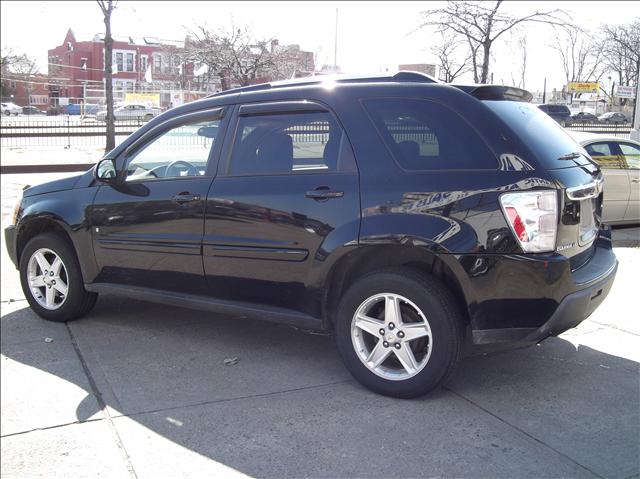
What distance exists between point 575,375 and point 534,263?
1.18m

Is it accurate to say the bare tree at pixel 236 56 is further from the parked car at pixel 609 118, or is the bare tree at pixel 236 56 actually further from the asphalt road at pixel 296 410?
the asphalt road at pixel 296 410

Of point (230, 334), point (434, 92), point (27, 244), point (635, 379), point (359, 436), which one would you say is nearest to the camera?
point (359, 436)

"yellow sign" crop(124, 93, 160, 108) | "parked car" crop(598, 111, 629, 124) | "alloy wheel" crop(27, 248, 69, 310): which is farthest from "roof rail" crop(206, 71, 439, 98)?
"yellow sign" crop(124, 93, 160, 108)

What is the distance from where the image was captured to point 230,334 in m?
5.12

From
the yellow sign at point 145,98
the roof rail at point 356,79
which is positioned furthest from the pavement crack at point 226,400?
the yellow sign at point 145,98

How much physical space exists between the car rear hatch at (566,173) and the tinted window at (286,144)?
0.99m

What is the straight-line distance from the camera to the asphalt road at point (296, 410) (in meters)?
3.20

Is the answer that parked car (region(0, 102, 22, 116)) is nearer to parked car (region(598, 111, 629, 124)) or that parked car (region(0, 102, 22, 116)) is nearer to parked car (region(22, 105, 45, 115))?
parked car (region(22, 105, 45, 115))

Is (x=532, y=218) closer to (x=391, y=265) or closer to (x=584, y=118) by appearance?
(x=391, y=265)

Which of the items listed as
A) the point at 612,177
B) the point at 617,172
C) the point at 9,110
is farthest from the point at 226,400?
the point at 9,110

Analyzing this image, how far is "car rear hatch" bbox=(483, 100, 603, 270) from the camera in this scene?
3.58 meters

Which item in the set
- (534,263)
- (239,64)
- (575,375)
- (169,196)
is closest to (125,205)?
(169,196)

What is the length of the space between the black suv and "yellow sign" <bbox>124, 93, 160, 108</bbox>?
3683 centimetres

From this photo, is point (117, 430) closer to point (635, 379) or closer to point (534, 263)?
point (534, 263)
